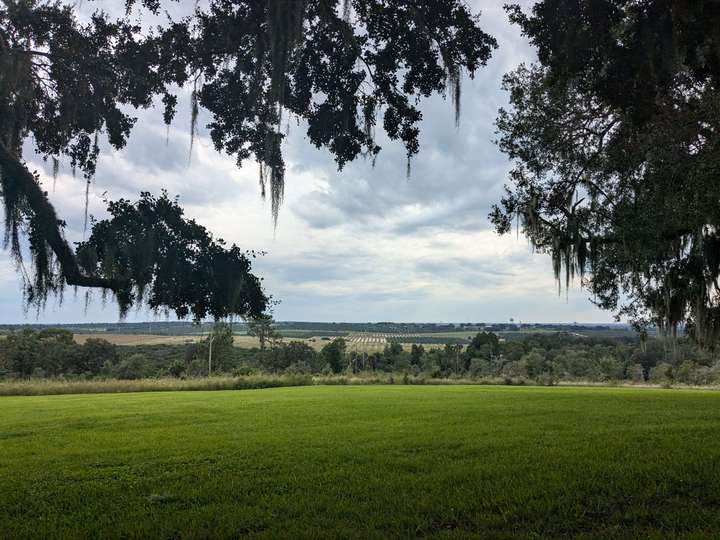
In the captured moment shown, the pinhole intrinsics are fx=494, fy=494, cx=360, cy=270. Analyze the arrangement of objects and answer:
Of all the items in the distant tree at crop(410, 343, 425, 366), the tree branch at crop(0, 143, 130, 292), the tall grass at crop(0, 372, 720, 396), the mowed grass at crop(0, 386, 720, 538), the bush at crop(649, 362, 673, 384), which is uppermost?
the tree branch at crop(0, 143, 130, 292)

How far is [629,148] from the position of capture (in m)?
7.89

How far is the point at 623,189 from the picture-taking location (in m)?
8.86

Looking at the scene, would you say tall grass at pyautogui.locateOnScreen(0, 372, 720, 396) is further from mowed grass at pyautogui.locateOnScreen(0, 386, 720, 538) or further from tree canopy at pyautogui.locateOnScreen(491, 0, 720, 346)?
tree canopy at pyautogui.locateOnScreen(491, 0, 720, 346)

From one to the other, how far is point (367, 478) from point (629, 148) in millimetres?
6431

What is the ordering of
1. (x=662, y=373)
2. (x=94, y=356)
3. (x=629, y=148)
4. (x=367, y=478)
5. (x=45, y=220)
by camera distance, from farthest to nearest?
(x=94, y=356) → (x=662, y=373) → (x=629, y=148) → (x=367, y=478) → (x=45, y=220)

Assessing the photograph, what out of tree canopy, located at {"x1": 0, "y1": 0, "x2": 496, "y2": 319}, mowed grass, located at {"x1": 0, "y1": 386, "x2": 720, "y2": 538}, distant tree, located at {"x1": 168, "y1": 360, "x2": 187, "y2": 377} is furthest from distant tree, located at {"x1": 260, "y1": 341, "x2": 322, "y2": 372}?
tree canopy, located at {"x1": 0, "y1": 0, "x2": 496, "y2": 319}

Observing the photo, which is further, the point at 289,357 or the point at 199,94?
the point at 289,357

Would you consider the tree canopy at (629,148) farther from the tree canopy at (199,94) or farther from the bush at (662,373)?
the bush at (662,373)

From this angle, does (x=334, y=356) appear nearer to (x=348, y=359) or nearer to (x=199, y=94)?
(x=348, y=359)

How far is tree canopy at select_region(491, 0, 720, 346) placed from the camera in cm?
545

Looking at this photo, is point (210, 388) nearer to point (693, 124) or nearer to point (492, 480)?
point (492, 480)

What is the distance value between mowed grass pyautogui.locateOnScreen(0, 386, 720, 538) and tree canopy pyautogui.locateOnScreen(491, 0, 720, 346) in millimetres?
3063

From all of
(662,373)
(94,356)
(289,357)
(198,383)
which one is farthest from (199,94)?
(289,357)

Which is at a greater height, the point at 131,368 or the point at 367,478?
the point at 367,478
